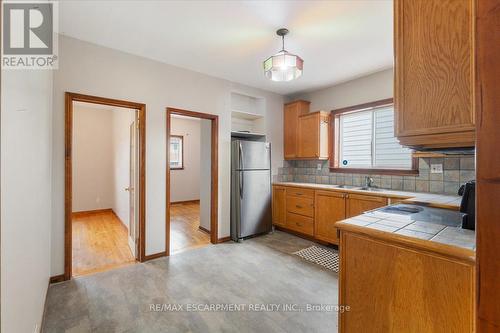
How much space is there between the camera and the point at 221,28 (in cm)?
239

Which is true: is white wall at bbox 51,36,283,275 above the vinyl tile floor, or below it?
above

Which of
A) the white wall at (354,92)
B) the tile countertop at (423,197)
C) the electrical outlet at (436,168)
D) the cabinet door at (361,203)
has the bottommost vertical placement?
the cabinet door at (361,203)

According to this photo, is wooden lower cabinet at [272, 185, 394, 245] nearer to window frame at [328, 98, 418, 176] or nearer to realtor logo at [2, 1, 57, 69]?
window frame at [328, 98, 418, 176]

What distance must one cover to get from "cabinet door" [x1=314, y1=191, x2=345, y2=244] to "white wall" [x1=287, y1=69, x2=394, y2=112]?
1604 millimetres

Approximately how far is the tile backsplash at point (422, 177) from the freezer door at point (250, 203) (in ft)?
3.17

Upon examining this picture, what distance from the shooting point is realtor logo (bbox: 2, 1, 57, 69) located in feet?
3.39

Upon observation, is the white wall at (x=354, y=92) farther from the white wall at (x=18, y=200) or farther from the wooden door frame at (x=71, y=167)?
the white wall at (x=18, y=200)

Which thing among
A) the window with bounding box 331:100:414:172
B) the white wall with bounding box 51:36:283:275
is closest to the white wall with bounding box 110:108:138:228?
the white wall with bounding box 51:36:283:275

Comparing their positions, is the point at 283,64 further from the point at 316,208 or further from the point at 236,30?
the point at 316,208

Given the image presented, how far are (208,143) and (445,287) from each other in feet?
11.6

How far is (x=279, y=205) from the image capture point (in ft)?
14.0

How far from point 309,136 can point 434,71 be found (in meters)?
3.01

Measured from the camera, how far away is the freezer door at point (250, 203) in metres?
3.78

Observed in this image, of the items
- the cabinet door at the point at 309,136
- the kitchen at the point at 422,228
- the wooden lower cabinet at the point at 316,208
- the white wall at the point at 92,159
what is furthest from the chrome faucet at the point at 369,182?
the white wall at the point at 92,159
